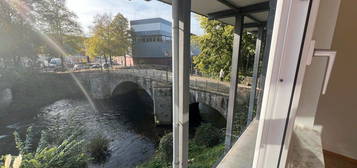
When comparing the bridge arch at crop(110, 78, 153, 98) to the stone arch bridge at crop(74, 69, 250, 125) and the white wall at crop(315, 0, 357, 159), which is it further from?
the white wall at crop(315, 0, 357, 159)

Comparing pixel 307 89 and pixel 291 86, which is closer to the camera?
pixel 291 86

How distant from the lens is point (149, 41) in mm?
3621

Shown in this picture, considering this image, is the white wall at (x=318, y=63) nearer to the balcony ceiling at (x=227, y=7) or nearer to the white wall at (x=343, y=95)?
the white wall at (x=343, y=95)

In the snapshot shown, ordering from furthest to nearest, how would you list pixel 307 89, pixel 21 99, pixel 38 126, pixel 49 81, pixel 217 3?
pixel 38 126, pixel 49 81, pixel 21 99, pixel 217 3, pixel 307 89

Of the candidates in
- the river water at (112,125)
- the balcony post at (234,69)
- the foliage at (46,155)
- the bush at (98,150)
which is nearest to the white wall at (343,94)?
the balcony post at (234,69)

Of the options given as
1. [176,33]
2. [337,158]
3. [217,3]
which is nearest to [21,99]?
[176,33]

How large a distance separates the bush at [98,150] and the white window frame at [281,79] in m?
Result: 4.95

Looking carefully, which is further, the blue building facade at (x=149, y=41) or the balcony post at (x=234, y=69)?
the blue building facade at (x=149, y=41)

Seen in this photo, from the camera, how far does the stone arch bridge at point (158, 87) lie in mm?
5251

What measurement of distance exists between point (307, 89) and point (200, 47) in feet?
19.5

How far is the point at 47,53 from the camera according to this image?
7.81ft

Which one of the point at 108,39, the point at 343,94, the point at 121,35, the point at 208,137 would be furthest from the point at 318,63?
the point at 108,39

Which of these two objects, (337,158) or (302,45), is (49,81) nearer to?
(302,45)

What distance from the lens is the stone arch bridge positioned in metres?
5.25
